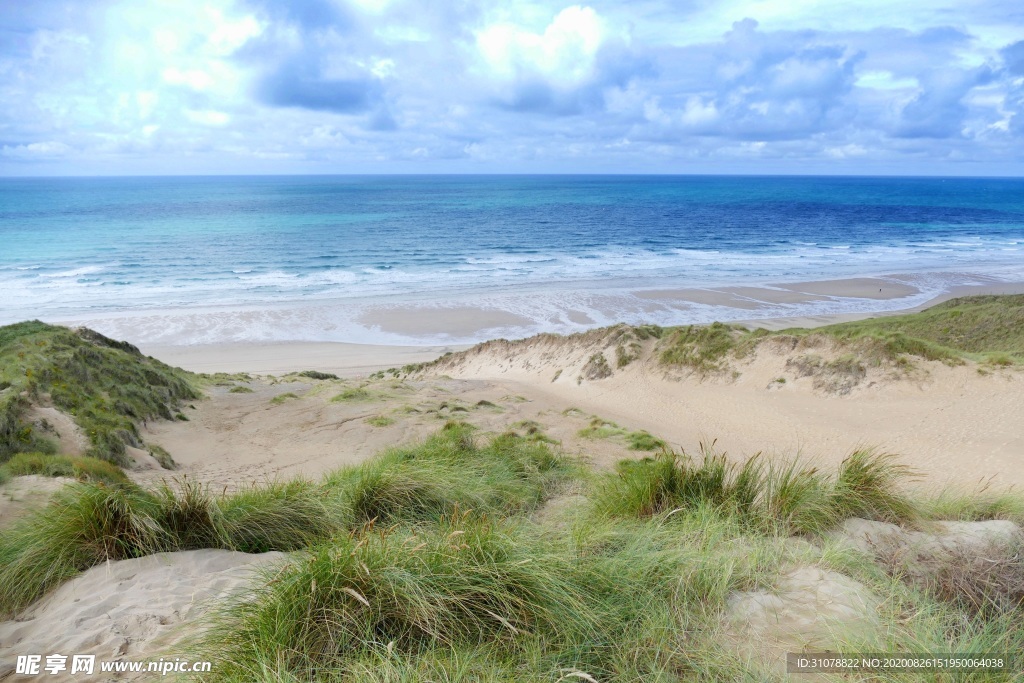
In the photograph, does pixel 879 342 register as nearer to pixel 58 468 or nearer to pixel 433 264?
pixel 58 468

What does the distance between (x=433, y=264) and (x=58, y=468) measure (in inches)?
1598

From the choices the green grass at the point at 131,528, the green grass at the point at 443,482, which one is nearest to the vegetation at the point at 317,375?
the green grass at the point at 443,482

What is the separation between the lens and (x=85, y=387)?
11516mm

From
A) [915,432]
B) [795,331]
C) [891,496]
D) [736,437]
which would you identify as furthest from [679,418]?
[891,496]

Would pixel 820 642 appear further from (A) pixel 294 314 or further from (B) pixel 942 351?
(A) pixel 294 314

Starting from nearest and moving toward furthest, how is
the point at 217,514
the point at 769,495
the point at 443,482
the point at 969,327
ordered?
the point at 217,514 → the point at 769,495 → the point at 443,482 → the point at 969,327

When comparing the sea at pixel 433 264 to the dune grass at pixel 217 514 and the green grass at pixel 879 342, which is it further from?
the dune grass at pixel 217 514

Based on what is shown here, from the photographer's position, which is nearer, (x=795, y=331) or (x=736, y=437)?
(x=736, y=437)

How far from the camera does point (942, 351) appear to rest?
1631 cm

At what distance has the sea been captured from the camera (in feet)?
104

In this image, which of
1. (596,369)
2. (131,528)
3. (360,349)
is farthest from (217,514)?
(360,349)

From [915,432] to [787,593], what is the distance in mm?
11603

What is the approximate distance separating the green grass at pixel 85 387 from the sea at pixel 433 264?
13711mm

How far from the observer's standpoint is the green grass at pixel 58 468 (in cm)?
650
